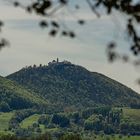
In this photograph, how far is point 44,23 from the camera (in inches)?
618

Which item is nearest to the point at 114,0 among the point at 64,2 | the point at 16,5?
the point at 64,2

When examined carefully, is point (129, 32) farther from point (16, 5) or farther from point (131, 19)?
point (16, 5)

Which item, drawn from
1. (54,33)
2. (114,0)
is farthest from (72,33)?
(114,0)

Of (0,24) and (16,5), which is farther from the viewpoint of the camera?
(0,24)

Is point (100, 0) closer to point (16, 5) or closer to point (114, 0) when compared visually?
point (114, 0)

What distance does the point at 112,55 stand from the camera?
603 inches

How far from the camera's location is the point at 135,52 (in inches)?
598

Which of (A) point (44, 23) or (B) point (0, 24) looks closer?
(A) point (44, 23)

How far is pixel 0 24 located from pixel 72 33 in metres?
Result: 2.40

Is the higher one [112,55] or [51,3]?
[51,3]

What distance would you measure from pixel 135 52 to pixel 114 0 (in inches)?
57.4

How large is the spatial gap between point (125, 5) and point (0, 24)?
3922 mm

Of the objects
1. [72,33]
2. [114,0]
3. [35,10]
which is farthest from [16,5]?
[114,0]

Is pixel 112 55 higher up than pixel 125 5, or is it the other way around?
pixel 125 5
